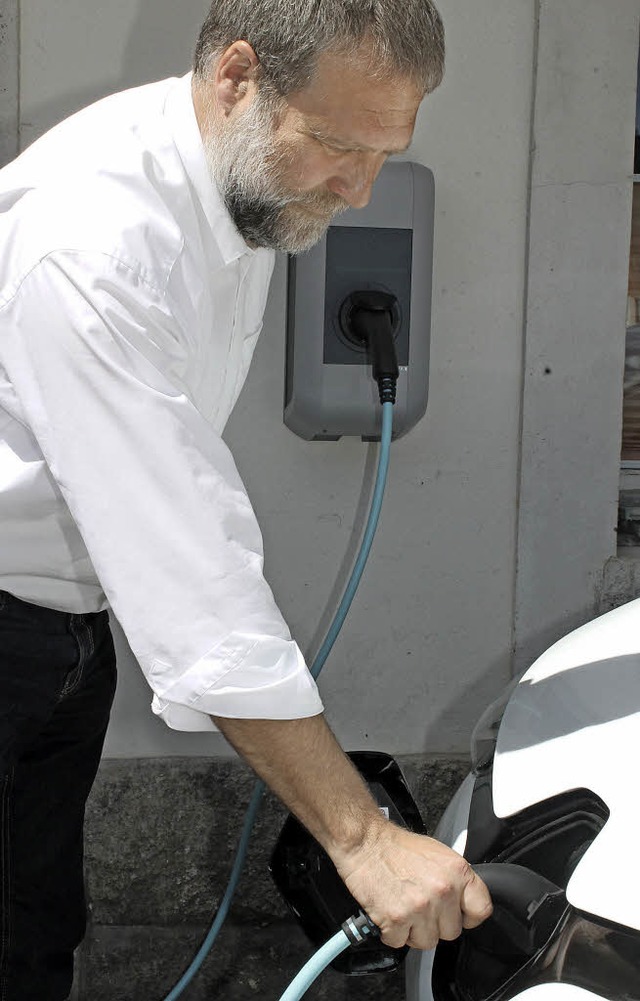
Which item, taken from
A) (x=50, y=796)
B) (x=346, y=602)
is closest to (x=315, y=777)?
(x=50, y=796)

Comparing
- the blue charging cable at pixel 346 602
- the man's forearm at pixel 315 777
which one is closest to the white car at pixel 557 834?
the man's forearm at pixel 315 777

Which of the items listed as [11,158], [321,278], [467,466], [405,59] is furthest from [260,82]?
[467,466]

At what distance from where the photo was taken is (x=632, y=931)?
1022mm

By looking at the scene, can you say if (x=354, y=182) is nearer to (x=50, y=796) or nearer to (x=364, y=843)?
(x=364, y=843)

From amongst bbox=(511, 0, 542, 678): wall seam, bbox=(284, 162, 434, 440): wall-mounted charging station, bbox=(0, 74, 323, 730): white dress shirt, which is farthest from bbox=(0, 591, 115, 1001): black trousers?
bbox=(511, 0, 542, 678): wall seam

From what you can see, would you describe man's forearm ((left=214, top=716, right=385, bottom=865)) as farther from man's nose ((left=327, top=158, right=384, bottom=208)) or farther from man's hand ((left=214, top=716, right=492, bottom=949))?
man's nose ((left=327, top=158, right=384, bottom=208))

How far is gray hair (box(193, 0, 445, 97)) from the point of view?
1.21m

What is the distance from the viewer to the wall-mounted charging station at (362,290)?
211 cm

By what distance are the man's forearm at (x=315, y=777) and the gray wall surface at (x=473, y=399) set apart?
1.28 meters

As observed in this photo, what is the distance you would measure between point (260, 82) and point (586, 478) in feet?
4.82

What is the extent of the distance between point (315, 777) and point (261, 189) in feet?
2.32

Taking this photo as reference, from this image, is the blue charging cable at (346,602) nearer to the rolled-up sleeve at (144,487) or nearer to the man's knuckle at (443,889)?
the rolled-up sleeve at (144,487)

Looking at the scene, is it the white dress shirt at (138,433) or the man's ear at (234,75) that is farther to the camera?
the man's ear at (234,75)

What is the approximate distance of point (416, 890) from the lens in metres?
1.11
